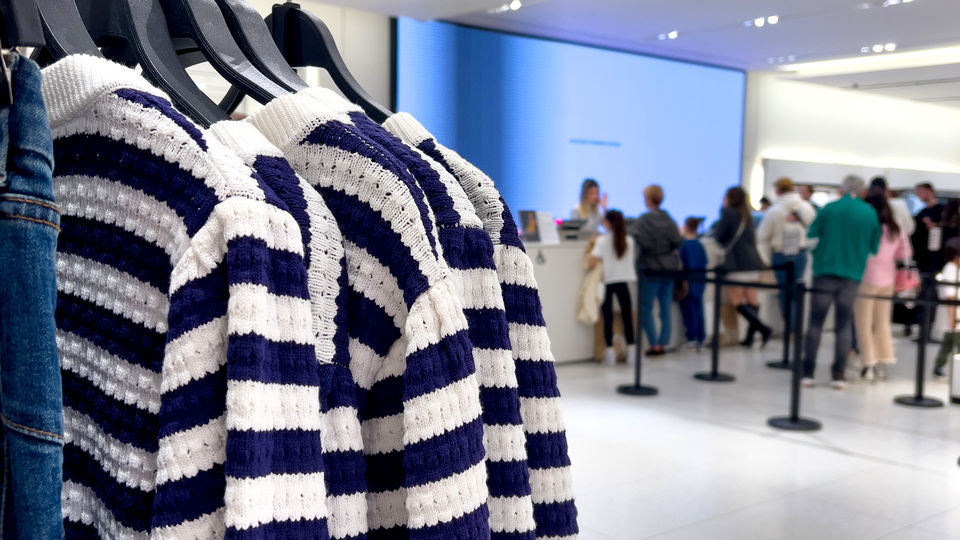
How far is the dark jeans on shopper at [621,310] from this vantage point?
6.87 meters

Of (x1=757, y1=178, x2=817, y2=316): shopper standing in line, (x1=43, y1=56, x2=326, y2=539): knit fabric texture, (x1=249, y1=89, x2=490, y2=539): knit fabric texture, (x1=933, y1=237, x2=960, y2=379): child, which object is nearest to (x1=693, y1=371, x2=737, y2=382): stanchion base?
(x1=933, y1=237, x2=960, y2=379): child

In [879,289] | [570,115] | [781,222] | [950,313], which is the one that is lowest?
[950,313]

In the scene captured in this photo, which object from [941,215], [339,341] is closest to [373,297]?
[339,341]

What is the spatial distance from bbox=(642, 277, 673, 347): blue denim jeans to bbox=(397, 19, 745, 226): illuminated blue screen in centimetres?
204

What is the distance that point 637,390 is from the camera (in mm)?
5859

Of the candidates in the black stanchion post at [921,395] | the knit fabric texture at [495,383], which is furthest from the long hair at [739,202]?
the knit fabric texture at [495,383]

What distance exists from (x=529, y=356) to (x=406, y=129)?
37 cm

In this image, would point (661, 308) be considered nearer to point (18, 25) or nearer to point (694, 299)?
point (694, 299)

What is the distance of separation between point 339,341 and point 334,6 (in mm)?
7072

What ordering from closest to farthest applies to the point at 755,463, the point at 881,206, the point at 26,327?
1. the point at 26,327
2. the point at 755,463
3. the point at 881,206

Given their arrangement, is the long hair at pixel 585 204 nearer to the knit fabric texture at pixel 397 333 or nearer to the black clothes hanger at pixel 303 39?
the black clothes hanger at pixel 303 39

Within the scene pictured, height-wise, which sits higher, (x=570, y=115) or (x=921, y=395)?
(x=570, y=115)

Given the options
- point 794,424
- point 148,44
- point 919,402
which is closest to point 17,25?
point 148,44

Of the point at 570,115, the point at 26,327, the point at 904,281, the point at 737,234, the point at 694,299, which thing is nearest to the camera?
the point at 26,327
